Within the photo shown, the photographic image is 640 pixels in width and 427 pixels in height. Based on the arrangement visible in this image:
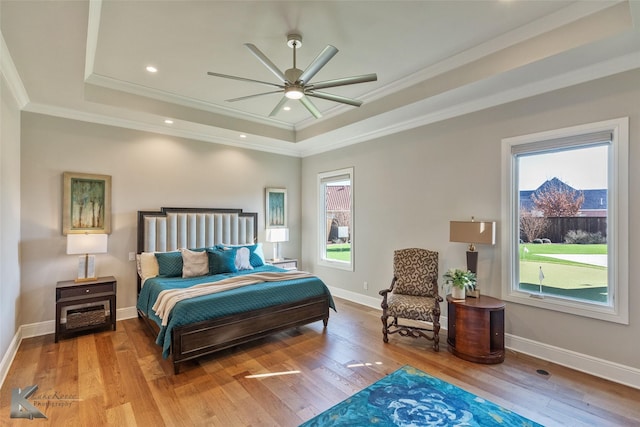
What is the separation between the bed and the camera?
9.85ft

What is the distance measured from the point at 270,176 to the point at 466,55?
155 inches

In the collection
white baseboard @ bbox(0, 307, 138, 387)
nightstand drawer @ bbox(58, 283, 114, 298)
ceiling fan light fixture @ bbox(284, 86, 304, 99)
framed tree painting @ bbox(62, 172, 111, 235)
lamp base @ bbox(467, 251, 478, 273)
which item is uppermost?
ceiling fan light fixture @ bbox(284, 86, 304, 99)

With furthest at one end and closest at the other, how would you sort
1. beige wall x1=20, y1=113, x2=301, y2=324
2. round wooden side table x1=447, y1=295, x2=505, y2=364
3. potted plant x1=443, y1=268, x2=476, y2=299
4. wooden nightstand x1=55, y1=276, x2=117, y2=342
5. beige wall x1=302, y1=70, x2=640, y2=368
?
beige wall x1=20, y1=113, x2=301, y2=324 → wooden nightstand x1=55, y1=276, x2=117, y2=342 → potted plant x1=443, y1=268, x2=476, y2=299 → round wooden side table x1=447, y1=295, x2=505, y2=364 → beige wall x1=302, y1=70, x2=640, y2=368

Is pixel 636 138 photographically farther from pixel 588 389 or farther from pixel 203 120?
pixel 203 120

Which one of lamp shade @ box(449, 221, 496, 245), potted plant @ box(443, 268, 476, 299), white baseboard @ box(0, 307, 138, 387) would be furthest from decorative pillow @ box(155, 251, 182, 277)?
lamp shade @ box(449, 221, 496, 245)

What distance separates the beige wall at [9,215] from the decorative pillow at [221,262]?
6.68ft

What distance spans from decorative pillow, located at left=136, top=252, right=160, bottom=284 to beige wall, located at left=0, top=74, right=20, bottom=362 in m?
1.25

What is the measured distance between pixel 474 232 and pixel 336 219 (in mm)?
2906

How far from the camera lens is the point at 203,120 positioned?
460 centimetres

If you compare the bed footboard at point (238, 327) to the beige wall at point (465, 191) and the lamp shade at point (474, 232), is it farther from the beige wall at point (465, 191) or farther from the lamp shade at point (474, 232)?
the lamp shade at point (474, 232)

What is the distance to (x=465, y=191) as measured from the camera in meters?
3.88

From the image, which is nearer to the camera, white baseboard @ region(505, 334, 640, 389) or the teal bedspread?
white baseboard @ region(505, 334, 640, 389)

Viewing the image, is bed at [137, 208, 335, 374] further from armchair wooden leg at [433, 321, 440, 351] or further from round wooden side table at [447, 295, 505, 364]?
round wooden side table at [447, 295, 505, 364]

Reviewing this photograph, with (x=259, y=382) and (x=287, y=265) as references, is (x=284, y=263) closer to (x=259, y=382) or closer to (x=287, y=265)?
(x=287, y=265)
